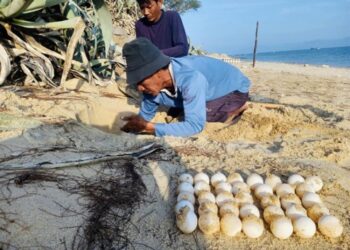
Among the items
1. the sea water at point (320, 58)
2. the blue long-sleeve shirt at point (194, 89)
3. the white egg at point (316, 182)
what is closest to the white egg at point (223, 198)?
the white egg at point (316, 182)

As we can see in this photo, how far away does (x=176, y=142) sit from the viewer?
2.82 m

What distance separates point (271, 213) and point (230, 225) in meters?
0.25

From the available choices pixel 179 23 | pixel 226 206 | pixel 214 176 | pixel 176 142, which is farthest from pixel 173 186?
pixel 179 23

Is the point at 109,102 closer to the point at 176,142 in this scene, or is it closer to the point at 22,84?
the point at 22,84

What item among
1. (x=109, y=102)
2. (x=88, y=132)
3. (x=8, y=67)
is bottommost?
(x=109, y=102)

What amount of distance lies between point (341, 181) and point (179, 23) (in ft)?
8.77

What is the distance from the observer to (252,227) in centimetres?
174

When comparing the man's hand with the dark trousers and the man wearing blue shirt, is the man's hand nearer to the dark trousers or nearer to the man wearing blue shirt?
the man wearing blue shirt

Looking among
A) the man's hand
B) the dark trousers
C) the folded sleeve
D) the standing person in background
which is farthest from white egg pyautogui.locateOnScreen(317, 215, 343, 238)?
the standing person in background

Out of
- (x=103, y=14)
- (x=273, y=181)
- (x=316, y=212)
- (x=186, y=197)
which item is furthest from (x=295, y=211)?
(x=103, y=14)

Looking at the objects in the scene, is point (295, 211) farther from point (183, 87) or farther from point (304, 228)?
point (183, 87)

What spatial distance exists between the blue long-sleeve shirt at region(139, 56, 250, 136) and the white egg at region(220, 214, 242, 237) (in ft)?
4.32

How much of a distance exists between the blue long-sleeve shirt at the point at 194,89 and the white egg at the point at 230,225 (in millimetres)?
1318

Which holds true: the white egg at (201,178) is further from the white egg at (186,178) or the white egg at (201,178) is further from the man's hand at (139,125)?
the man's hand at (139,125)
